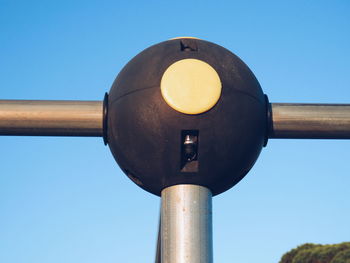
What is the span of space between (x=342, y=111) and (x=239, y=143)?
2.64 ft

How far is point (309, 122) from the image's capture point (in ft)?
13.3

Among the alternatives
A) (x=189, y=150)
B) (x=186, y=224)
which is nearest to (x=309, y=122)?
(x=189, y=150)

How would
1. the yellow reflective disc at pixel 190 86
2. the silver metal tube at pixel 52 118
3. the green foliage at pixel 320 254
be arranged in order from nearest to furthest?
the yellow reflective disc at pixel 190 86, the silver metal tube at pixel 52 118, the green foliage at pixel 320 254

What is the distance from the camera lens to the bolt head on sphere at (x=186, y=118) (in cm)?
371

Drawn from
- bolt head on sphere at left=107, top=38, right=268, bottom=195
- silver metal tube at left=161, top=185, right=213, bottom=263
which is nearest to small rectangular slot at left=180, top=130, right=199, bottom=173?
bolt head on sphere at left=107, top=38, right=268, bottom=195

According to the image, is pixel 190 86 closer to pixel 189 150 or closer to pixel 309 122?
pixel 189 150

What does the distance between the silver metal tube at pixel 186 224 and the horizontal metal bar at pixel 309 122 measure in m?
0.67

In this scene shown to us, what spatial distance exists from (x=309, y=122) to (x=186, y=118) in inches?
35.9

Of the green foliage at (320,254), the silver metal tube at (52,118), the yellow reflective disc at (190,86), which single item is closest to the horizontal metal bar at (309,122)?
the yellow reflective disc at (190,86)

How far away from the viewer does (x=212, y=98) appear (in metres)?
3.71

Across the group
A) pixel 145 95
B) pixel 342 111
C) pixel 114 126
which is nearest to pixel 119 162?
pixel 114 126

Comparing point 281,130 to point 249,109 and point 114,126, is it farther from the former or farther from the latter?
point 114,126

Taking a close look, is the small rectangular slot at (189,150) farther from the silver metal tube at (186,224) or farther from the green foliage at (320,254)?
the green foliage at (320,254)

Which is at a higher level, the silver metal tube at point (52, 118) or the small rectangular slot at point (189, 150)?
the silver metal tube at point (52, 118)
